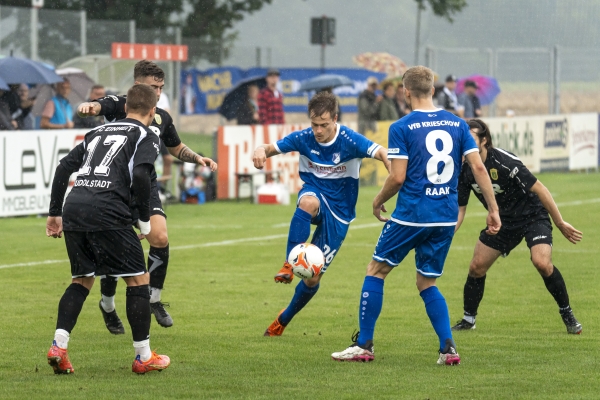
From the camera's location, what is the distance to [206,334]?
8594mm

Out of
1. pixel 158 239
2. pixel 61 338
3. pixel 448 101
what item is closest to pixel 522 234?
pixel 158 239

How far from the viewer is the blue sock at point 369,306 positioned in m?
7.36

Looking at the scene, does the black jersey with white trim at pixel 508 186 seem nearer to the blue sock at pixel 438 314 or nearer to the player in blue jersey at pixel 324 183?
the player in blue jersey at pixel 324 183

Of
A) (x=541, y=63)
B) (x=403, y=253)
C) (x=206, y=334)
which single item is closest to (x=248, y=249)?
(x=206, y=334)

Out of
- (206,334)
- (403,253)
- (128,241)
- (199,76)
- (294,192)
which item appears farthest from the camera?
(199,76)

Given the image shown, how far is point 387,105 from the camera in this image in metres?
24.6

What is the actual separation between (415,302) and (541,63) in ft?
87.6

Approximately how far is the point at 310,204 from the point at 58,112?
11221mm

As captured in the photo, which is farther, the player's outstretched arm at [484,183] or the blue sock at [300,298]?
the blue sock at [300,298]

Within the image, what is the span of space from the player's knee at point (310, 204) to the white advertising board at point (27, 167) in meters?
9.44

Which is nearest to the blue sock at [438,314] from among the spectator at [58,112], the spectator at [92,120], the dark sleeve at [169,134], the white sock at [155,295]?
the white sock at [155,295]

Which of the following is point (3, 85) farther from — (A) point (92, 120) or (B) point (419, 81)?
(B) point (419, 81)

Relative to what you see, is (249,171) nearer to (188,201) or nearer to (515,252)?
(188,201)

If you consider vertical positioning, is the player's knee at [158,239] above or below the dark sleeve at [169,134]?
below
